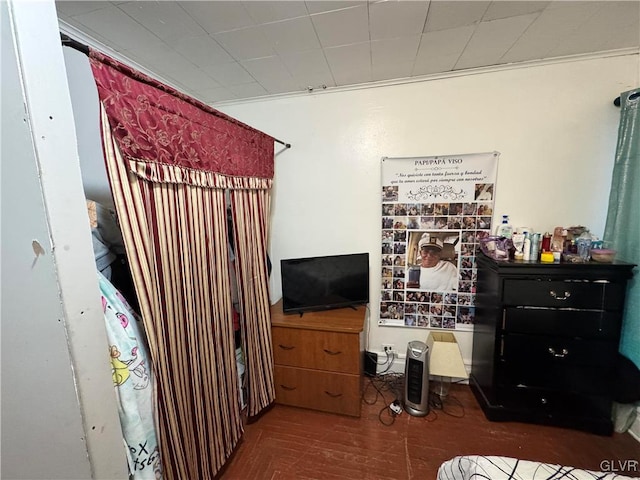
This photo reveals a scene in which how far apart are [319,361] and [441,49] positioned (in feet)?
7.11

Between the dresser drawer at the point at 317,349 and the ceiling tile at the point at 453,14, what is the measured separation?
72.7 inches

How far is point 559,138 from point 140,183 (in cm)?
252

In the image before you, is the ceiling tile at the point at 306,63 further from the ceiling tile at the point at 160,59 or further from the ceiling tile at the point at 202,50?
the ceiling tile at the point at 160,59

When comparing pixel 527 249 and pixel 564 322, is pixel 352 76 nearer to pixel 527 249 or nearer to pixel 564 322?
pixel 527 249

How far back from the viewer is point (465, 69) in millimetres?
1832

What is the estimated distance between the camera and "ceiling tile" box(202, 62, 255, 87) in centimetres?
172

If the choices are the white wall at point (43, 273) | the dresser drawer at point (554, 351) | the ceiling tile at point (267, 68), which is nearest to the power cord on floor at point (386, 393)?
the dresser drawer at point (554, 351)

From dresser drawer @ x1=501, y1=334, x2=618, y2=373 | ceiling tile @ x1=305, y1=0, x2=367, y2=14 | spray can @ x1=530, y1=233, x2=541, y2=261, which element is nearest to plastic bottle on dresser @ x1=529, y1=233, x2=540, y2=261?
spray can @ x1=530, y1=233, x2=541, y2=261

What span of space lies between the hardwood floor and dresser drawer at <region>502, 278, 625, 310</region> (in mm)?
841

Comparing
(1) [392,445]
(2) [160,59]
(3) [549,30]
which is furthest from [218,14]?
(1) [392,445]

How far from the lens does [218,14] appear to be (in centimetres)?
125

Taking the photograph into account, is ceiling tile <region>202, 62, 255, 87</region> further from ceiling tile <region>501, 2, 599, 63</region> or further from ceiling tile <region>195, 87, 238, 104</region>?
ceiling tile <region>501, 2, 599, 63</region>

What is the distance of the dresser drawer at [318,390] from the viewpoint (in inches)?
70.7

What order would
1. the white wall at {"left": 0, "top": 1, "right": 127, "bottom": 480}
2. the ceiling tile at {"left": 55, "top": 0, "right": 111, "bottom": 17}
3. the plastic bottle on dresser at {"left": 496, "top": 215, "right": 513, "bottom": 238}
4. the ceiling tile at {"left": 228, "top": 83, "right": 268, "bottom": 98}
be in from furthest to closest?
1. the ceiling tile at {"left": 228, "top": 83, "right": 268, "bottom": 98}
2. the plastic bottle on dresser at {"left": 496, "top": 215, "right": 513, "bottom": 238}
3. the ceiling tile at {"left": 55, "top": 0, "right": 111, "bottom": 17}
4. the white wall at {"left": 0, "top": 1, "right": 127, "bottom": 480}
